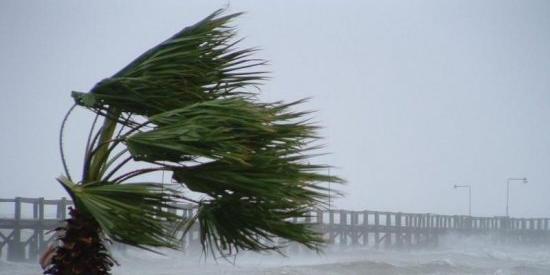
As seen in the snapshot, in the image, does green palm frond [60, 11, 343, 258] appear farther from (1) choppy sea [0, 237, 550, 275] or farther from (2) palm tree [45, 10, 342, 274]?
(1) choppy sea [0, 237, 550, 275]

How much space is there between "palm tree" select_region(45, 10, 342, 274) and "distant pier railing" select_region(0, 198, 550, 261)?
0.38 metres

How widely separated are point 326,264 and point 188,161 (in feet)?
107

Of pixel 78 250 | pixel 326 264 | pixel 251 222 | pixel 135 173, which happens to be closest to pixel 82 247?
pixel 78 250

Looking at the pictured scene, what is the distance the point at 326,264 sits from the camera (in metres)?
36.7

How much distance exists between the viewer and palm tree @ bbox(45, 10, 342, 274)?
4496 millimetres

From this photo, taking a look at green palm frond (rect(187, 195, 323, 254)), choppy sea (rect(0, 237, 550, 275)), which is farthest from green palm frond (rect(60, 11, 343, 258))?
choppy sea (rect(0, 237, 550, 275))

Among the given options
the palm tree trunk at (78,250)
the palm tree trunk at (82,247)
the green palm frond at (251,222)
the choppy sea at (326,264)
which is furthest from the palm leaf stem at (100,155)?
the choppy sea at (326,264)

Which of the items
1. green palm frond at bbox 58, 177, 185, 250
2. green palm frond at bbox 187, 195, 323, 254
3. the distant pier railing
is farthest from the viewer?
the distant pier railing

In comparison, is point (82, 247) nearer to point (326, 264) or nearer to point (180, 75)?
point (180, 75)

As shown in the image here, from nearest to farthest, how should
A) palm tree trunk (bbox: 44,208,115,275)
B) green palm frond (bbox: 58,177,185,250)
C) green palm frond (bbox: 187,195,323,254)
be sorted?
green palm frond (bbox: 58,177,185,250), green palm frond (bbox: 187,195,323,254), palm tree trunk (bbox: 44,208,115,275)

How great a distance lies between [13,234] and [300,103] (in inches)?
900

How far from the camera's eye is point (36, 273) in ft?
78.3

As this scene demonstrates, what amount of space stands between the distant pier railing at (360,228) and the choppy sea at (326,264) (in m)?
0.63

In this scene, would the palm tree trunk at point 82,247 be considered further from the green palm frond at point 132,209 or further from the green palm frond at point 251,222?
the green palm frond at point 251,222
